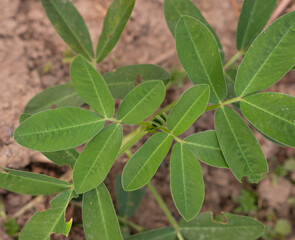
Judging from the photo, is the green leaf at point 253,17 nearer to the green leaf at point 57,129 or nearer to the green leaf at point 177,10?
the green leaf at point 177,10

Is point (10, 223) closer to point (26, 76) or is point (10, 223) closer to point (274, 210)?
point (26, 76)

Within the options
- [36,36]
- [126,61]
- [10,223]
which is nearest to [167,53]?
[126,61]

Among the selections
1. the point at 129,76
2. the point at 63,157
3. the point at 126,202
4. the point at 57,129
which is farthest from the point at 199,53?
the point at 126,202

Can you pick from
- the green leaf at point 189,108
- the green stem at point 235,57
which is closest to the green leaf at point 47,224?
the green leaf at point 189,108

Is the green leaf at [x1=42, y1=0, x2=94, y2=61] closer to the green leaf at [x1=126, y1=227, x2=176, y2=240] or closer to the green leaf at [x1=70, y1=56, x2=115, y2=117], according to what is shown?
the green leaf at [x1=70, y1=56, x2=115, y2=117]

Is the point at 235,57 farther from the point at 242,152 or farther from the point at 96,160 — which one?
the point at 96,160

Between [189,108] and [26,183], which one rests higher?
[189,108]
